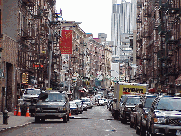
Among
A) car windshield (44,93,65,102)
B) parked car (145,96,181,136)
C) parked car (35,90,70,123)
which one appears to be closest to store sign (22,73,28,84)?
car windshield (44,93,65,102)

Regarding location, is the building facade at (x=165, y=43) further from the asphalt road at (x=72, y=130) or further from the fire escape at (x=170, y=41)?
the asphalt road at (x=72, y=130)

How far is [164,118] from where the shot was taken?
1670cm

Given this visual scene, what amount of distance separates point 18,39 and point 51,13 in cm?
3736

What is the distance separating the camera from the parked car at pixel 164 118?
16438 mm

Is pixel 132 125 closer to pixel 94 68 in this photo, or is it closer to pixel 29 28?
pixel 29 28

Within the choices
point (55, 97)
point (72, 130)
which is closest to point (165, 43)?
point (55, 97)

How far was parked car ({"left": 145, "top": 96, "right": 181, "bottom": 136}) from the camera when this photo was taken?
647 inches

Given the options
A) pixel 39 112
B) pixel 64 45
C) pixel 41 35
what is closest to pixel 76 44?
pixel 64 45

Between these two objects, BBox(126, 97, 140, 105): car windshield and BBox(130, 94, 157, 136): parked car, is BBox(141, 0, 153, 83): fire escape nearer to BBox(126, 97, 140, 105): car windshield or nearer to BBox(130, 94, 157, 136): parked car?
BBox(126, 97, 140, 105): car windshield

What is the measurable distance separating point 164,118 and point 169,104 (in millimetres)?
1421

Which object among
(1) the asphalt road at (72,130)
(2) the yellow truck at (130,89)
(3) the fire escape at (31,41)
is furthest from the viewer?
(3) the fire escape at (31,41)

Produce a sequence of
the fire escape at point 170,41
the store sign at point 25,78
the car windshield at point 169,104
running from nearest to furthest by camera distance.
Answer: the car windshield at point 169,104 < the fire escape at point 170,41 < the store sign at point 25,78

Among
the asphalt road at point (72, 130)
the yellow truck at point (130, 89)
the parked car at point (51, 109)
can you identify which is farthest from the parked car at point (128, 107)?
the yellow truck at point (130, 89)

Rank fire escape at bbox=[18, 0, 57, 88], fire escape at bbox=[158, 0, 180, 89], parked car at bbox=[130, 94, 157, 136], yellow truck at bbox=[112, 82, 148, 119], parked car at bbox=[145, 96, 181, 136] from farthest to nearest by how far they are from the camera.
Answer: fire escape at bbox=[18, 0, 57, 88] < fire escape at bbox=[158, 0, 180, 89] < yellow truck at bbox=[112, 82, 148, 119] < parked car at bbox=[130, 94, 157, 136] < parked car at bbox=[145, 96, 181, 136]
